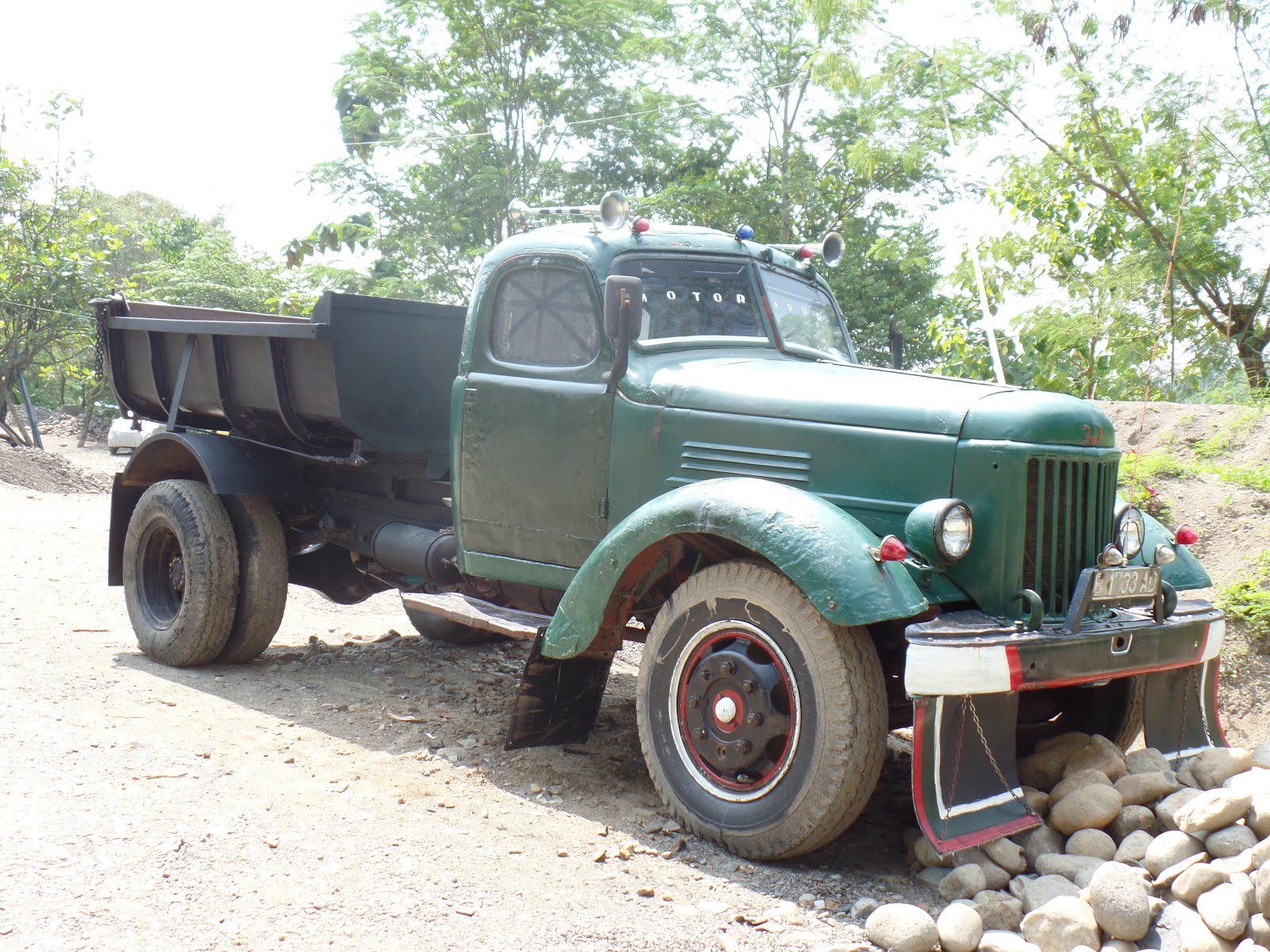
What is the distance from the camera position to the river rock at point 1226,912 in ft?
10.1

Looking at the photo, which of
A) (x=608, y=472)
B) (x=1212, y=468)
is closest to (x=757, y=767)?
(x=608, y=472)

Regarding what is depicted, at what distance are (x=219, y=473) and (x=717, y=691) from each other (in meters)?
3.37

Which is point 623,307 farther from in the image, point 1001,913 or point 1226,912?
point 1226,912

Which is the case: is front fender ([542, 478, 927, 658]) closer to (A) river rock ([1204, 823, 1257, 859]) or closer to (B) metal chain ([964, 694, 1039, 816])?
(B) metal chain ([964, 694, 1039, 816])

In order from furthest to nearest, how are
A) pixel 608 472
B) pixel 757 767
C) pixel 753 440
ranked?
pixel 608 472 < pixel 753 440 < pixel 757 767

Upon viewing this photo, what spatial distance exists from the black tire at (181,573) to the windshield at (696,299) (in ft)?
9.23

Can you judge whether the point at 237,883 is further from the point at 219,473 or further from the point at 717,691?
the point at 219,473

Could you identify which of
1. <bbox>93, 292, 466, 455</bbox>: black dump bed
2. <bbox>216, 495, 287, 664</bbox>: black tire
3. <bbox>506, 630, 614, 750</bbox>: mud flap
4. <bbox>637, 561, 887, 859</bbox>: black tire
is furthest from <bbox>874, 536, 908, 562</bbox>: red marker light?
<bbox>216, 495, 287, 664</bbox>: black tire

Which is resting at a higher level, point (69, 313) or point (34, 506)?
point (69, 313)

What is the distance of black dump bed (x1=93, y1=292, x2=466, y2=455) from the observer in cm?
562

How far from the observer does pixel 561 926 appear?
3.29 m

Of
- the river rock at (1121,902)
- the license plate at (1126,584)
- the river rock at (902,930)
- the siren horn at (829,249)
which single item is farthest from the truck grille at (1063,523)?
the siren horn at (829,249)

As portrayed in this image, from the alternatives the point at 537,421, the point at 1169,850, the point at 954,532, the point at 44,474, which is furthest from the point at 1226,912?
the point at 44,474

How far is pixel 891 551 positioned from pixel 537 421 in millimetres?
1839
